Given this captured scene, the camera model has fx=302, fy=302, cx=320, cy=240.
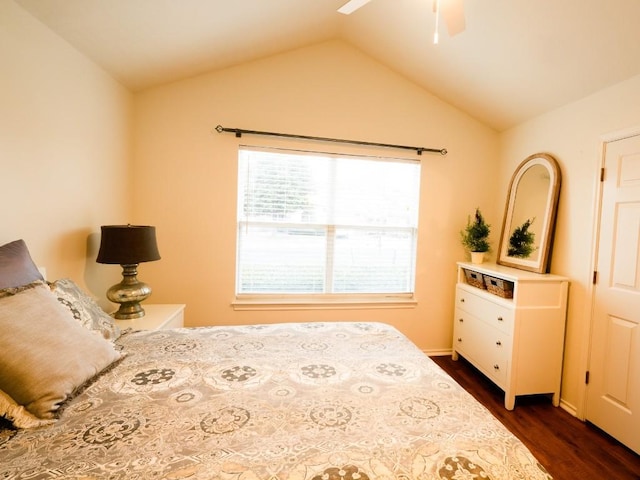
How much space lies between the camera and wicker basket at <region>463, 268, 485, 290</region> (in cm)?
272

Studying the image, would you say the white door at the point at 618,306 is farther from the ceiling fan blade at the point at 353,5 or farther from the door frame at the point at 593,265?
the ceiling fan blade at the point at 353,5

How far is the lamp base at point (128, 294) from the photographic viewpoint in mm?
2045

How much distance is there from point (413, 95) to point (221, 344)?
9.19ft

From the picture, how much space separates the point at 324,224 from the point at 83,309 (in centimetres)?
192

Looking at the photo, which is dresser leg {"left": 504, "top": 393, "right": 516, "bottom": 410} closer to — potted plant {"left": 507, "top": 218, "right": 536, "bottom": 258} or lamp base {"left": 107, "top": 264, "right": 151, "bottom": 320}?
potted plant {"left": 507, "top": 218, "right": 536, "bottom": 258}

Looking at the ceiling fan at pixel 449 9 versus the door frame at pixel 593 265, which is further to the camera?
the door frame at pixel 593 265

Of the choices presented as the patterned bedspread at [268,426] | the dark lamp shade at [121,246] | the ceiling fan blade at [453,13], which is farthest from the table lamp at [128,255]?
the ceiling fan blade at [453,13]

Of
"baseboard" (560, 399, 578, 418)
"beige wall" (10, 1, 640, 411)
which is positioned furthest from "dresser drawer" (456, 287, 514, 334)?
"baseboard" (560, 399, 578, 418)

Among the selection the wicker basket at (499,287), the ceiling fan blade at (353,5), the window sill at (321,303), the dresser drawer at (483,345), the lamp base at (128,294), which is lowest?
the dresser drawer at (483,345)

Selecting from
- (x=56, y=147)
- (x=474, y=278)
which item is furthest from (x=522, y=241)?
(x=56, y=147)

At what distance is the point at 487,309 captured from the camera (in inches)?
100

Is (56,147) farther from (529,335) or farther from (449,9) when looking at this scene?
(529,335)

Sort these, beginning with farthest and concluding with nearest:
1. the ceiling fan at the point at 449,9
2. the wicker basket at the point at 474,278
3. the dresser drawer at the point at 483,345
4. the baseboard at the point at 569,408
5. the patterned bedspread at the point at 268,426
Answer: the wicker basket at the point at 474,278, the dresser drawer at the point at 483,345, the baseboard at the point at 569,408, the ceiling fan at the point at 449,9, the patterned bedspread at the point at 268,426

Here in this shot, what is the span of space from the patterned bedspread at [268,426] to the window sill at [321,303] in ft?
4.39
